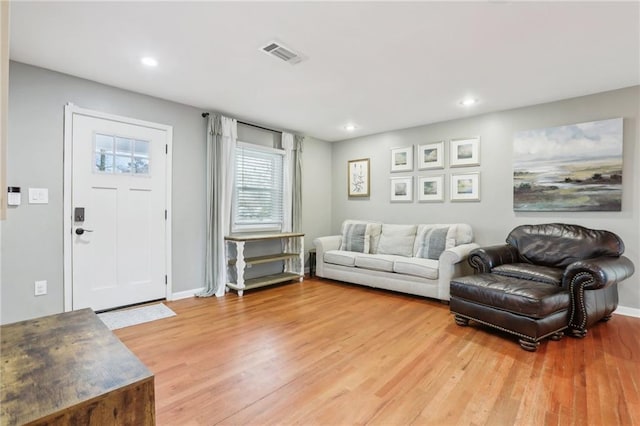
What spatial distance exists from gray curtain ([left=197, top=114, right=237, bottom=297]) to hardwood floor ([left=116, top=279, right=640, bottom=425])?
785 millimetres

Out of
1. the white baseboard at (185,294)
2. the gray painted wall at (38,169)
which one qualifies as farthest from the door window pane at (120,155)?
the white baseboard at (185,294)

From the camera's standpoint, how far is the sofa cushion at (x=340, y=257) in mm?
4621

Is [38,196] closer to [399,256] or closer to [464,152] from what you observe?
[399,256]

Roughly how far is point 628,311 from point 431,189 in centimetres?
259

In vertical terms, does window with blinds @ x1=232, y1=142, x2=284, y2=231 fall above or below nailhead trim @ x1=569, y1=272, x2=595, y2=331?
above

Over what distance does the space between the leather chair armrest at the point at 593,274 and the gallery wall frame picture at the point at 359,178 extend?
10.5ft

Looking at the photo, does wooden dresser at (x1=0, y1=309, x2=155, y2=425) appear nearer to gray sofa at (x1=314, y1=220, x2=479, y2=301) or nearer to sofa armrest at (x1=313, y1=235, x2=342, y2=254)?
gray sofa at (x1=314, y1=220, x2=479, y2=301)

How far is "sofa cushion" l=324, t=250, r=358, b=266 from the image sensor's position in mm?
4621

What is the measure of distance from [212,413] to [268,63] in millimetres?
2735

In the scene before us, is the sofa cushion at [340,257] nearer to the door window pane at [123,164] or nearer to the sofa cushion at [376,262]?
the sofa cushion at [376,262]

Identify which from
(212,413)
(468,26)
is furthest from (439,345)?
(468,26)

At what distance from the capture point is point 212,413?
→ 5.61ft

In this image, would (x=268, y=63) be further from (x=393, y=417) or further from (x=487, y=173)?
(x=487, y=173)

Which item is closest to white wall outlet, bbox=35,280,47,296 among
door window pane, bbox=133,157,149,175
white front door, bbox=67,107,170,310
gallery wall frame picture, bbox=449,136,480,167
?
white front door, bbox=67,107,170,310
